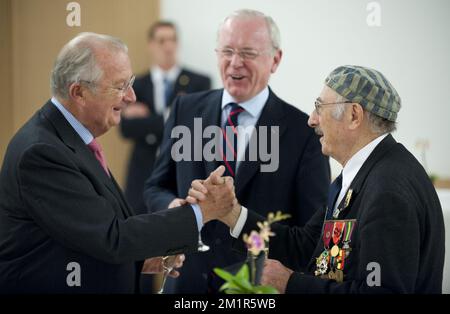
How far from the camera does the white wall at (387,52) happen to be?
188 inches

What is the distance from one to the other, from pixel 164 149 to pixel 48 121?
756 mm

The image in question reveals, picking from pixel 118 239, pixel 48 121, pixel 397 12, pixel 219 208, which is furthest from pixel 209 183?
pixel 397 12

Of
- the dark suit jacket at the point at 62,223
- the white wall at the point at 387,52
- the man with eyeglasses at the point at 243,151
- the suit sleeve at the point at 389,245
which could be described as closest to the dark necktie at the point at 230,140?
the man with eyeglasses at the point at 243,151

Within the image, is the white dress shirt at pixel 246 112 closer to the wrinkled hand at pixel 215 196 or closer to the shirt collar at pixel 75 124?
the wrinkled hand at pixel 215 196

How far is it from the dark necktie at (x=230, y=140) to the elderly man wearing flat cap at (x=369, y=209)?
0.42 metres

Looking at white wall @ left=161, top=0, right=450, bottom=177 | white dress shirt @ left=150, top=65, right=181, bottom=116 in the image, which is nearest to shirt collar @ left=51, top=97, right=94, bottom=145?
white wall @ left=161, top=0, right=450, bottom=177

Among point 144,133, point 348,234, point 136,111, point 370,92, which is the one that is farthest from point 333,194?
point 136,111

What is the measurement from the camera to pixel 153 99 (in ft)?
17.4

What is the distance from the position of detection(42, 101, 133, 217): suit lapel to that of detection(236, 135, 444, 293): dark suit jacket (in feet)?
2.21

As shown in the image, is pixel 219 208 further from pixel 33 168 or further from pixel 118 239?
pixel 33 168

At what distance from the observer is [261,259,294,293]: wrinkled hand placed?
1956 mm

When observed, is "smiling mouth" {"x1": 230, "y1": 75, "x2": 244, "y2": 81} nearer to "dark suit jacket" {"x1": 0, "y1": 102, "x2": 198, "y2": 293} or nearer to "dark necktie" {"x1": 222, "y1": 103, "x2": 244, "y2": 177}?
"dark necktie" {"x1": 222, "y1": 103, "x2": 244, "y2": 177}

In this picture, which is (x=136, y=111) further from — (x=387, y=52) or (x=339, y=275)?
(x=339, y=275)

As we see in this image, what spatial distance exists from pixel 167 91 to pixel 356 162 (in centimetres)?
337
